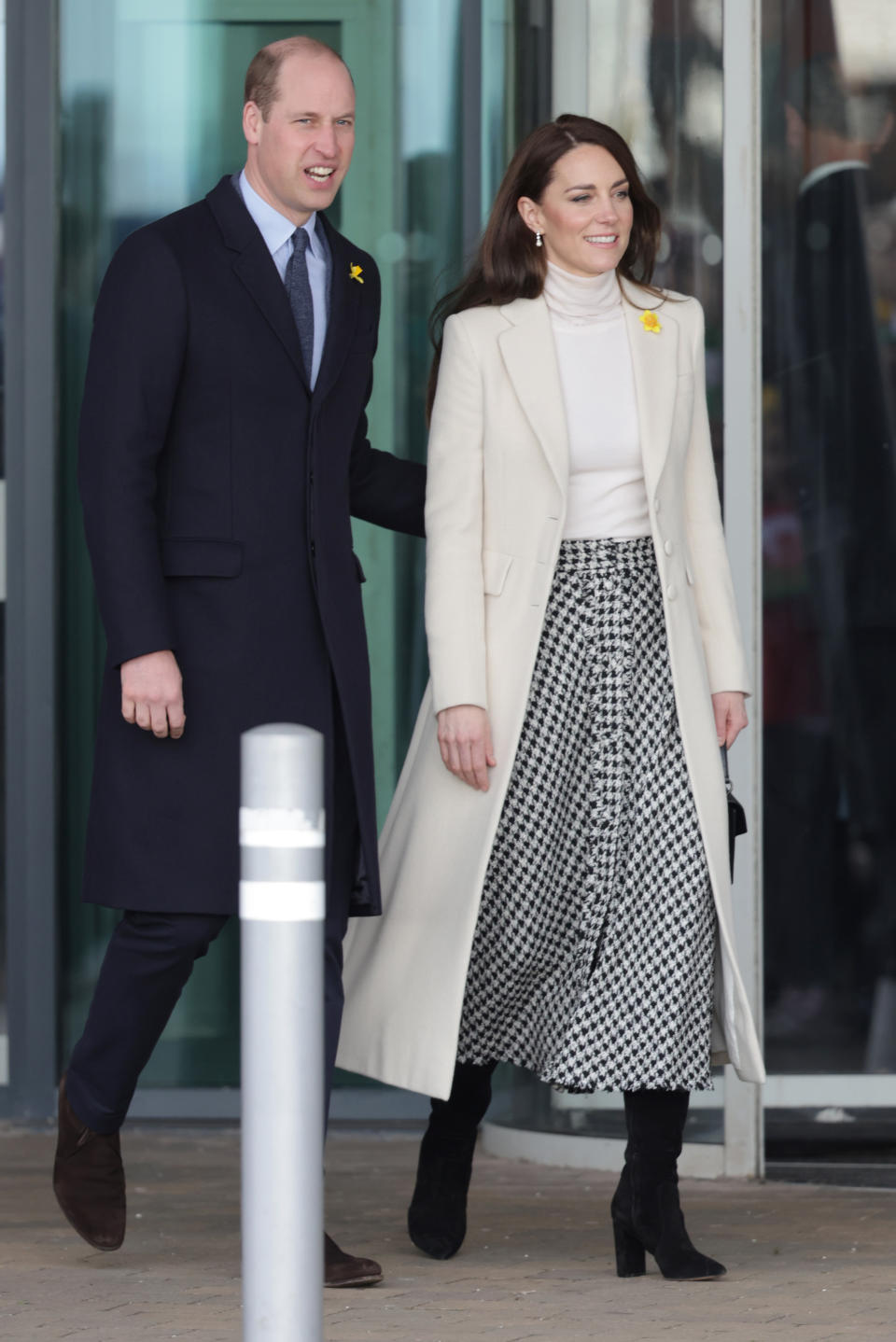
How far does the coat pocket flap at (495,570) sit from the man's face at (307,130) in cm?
68

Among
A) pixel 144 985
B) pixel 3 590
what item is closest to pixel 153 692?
pixel 144 985

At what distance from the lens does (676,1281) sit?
393 cm

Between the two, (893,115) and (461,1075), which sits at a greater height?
(893,115)

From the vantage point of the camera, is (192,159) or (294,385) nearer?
(294,385)

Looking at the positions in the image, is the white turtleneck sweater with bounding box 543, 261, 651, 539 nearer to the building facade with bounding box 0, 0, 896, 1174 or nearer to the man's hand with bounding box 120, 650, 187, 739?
the man's hand with bounding box 120, 650, 187, 739

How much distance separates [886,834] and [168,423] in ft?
7.62

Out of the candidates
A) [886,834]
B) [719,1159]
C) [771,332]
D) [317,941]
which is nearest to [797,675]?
[886,834]

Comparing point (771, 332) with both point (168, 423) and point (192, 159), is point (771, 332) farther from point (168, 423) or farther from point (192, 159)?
point (168, 423)

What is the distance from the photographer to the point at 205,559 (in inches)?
154

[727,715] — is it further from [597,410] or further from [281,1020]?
[281,1020]

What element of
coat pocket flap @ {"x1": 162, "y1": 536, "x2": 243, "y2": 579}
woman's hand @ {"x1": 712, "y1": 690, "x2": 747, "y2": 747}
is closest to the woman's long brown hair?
coat pocket flap @ {"x1": 162, "y1": 536, "x2": 243, "y2": 579}

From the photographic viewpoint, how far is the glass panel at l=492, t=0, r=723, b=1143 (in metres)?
5.10

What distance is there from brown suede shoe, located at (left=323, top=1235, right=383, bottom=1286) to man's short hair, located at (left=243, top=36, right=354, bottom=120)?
1.95m

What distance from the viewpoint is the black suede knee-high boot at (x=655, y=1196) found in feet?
12.9
